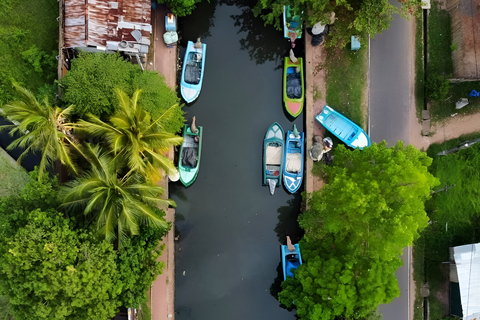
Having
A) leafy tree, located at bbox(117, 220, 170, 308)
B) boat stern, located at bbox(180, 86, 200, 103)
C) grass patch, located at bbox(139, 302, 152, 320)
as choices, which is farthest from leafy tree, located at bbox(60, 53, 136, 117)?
grass patch, located at bbox(139, 302, 152, 320)

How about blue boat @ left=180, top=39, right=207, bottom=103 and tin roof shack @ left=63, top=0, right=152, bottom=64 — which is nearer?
tin roof shack @ left=63, top=0, right=152, bottom=64

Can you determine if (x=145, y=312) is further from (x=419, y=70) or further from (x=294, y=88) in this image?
(x=419, y=70)

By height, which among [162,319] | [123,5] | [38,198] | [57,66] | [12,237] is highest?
[123,5]

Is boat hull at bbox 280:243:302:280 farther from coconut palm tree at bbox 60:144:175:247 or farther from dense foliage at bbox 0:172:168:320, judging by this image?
coconut palm tree at bbox 60:144:175:247

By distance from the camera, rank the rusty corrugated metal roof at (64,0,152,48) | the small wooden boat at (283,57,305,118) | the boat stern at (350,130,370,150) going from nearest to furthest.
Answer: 1. the rusty corrugated metal roof at (64,0,152,48)
2. the boat stern at (350,130,370,150)
3. the small wooden boat at (283,57,305,118)

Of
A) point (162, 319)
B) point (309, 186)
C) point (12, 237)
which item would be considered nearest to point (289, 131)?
point (309, 186)

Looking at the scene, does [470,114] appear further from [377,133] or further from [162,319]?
[162,319]

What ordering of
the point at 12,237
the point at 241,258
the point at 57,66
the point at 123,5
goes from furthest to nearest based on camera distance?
1. the point at 241,258
2. the point at 57,66
3. the point at 123,5
4. the point at 12,237

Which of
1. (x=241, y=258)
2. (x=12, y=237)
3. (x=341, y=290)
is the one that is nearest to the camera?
(x=12, y=237)
